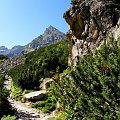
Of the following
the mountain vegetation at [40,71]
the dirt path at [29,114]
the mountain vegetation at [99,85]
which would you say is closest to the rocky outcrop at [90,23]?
the mountain vegetation at [99,85]

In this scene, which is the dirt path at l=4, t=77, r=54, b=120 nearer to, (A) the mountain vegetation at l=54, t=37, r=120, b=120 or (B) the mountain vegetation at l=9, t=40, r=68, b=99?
(B) the mountain vegetation at l=9, t=40, r=68, b=99

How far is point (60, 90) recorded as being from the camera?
73.7 ft

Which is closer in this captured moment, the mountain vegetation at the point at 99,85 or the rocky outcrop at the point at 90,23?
the mountain vegetation at the point at 99,85

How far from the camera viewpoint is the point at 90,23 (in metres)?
29.8

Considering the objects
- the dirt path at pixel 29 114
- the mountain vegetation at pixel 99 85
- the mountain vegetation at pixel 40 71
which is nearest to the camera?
the mountain vegetation at pixel 99 85

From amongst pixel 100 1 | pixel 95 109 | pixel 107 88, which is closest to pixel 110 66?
pixel 107 88

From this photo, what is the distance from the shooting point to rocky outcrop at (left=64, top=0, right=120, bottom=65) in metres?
26.2

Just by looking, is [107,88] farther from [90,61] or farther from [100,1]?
[100,1]

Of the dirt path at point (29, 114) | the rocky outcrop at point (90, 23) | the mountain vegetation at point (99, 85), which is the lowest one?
the dirt path at point (29, 114)

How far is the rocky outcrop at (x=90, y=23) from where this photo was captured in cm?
2625

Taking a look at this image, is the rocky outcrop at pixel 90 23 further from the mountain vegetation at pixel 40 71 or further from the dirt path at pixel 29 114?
the mountain vegetation at pixel 40 71

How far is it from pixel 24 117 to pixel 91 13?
11.1 m

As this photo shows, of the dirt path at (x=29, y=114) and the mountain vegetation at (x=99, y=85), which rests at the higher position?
the mountain vegetation at (x=99, y=85)

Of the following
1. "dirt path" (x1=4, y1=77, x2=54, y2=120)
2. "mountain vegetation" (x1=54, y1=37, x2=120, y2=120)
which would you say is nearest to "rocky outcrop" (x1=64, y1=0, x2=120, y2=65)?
"mountain vegetation" (x1=54, y1=37, x2=120, y2=120)
